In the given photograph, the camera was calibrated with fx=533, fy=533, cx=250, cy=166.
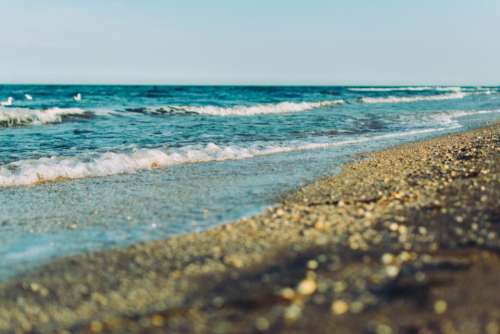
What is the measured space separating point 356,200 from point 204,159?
18.3 feet

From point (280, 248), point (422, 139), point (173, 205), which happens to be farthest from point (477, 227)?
point (422, 139)

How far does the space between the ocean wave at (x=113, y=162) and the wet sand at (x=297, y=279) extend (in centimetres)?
489

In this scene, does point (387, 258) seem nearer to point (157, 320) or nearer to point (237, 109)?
point (157, 320)

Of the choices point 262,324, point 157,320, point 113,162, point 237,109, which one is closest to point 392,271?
point 262,324

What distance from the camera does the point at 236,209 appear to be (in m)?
6.04

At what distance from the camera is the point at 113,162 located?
32.8 feet

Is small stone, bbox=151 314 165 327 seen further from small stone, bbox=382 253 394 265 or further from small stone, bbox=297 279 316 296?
small stone, bbox=382 253 394 265

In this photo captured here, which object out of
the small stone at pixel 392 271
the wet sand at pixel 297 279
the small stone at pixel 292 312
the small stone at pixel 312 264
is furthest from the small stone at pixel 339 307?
the small stone at pixel 312 264

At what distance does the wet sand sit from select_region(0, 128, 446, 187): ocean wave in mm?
4891

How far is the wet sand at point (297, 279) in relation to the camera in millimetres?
2890

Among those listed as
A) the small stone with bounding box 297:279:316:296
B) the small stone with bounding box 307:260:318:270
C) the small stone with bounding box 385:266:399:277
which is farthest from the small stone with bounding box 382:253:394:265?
Answer: the small stone with bounding box 297:279:316:296

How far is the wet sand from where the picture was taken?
289 centimetres

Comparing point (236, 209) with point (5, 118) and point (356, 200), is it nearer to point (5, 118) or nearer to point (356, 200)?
point (356, 200)

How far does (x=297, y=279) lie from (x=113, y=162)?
7135 millimetres
